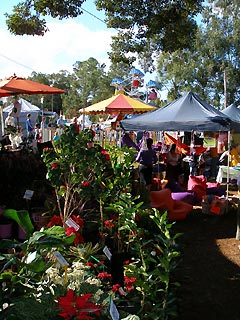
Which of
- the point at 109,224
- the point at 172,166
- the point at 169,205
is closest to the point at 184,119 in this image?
the point at 172,166

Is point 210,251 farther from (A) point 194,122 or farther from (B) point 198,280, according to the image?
(A) point 194,122

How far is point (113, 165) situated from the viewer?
169 inches

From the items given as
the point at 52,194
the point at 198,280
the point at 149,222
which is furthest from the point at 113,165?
the point at 198,280

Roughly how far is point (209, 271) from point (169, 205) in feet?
7.45

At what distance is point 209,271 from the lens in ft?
15.6

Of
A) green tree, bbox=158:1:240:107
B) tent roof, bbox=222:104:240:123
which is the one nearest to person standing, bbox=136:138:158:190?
tent roof, bbox=222:104:240:123

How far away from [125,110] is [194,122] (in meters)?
4.84

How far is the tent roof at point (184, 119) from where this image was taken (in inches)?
314

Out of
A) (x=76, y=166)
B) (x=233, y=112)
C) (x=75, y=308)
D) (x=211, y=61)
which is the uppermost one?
(x=211, y=61)

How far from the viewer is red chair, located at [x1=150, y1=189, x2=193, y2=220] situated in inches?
266

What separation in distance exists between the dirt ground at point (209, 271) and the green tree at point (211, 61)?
1032 inches

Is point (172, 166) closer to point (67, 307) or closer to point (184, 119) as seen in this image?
point (184, 119)

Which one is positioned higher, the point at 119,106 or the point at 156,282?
the point at 119,106

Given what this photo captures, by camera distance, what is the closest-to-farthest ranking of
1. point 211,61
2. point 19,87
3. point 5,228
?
point 5,228
point 19,87
point 211,61
